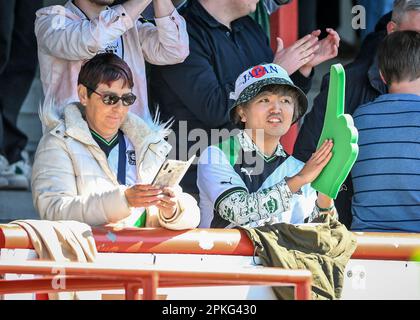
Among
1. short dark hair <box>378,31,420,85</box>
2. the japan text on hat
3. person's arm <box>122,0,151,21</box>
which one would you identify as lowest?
the japan text on hat

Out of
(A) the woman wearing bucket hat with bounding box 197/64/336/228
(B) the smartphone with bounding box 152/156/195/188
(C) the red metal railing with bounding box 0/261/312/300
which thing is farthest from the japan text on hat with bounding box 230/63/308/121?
(C) the red metal railing with bounding box 0/261/312/300

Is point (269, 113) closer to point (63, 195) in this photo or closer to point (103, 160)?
point (103, 160)

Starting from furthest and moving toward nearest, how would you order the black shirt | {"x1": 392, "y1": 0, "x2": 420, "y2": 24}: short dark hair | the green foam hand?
{"x1": 392, "y1": 0, "x2": 420, "y2": 24}: short dark hair < the black shirt < the green foam hand

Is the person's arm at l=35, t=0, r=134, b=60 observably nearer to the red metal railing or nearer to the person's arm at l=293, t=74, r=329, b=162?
the person's arm at l=293, t=74, r=329, b=162

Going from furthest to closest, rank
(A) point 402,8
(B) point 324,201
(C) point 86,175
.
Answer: (A) point 402,8, (B) point 324,201, (C) point 86,175

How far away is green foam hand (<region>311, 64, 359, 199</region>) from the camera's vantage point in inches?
205

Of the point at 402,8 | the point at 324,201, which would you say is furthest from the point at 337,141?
the point at 402,8

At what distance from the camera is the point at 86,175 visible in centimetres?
520

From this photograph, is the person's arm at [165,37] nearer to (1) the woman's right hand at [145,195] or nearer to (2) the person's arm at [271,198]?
(2) the person's arm at [271,198]

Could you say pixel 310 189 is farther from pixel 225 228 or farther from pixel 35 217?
pixel 35 217

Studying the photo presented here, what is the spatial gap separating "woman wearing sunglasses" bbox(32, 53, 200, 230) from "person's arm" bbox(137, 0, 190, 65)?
0.44 m

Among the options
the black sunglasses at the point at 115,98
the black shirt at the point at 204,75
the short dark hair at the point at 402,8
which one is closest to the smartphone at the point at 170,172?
the black sunglasses at the point at 115,98

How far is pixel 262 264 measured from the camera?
16.3ft

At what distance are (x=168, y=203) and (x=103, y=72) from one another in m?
0.74
